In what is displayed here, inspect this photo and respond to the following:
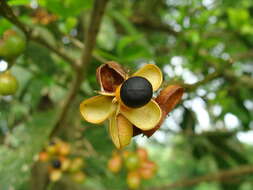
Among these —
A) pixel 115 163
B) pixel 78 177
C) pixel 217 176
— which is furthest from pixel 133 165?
pixel 217 176

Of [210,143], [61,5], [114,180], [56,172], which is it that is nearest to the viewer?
[61,5]

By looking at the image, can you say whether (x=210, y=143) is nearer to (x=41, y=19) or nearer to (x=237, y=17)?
(x=237, y=17)

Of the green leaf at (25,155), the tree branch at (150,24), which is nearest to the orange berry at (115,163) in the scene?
the green leaf at (25,155)

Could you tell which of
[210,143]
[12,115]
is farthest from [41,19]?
[210,143]

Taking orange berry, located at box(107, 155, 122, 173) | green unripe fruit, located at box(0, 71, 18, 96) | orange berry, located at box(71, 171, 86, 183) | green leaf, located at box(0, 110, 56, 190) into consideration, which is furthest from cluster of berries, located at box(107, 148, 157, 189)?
green unripe fruit, located at box(0, 71, 18, 96)

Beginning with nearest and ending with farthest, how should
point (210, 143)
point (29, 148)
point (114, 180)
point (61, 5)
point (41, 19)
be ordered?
point (61, 5) → point (29, 148) → point (41, 19) → point (114, 180) → point (210, 143)

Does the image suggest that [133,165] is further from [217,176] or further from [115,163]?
[217,176]

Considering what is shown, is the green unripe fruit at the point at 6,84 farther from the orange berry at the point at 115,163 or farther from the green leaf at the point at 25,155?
the orange berry at the point at 115,163
